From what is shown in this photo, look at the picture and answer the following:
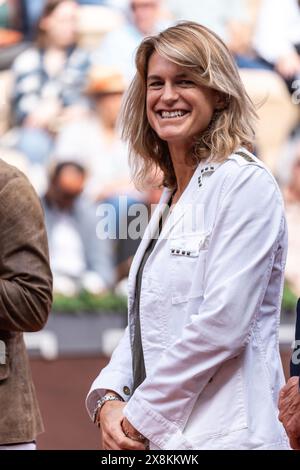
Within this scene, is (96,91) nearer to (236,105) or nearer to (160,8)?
(160,8)

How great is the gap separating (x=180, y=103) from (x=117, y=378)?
0.70 m

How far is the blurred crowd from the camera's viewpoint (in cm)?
895

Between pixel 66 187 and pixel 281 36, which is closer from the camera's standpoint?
pixel 66 187

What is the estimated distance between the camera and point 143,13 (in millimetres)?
9133

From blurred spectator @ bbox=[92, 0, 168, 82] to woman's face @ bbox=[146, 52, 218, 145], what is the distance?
263 inches

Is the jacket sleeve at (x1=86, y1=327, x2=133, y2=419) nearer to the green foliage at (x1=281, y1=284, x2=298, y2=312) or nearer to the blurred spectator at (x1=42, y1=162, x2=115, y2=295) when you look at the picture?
the blurred spectator at (x1=42, y1=162, x2=115, y2=295)

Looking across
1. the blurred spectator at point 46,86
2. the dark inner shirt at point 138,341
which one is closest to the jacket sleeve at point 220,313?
the dark inner shirt at point 138,341

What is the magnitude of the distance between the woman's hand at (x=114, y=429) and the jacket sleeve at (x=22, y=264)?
32 cm

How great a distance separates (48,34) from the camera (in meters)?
9.09

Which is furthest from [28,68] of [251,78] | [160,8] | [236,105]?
[236,105]

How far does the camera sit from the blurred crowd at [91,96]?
8945 millimetres

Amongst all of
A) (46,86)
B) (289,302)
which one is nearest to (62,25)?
(46,86)

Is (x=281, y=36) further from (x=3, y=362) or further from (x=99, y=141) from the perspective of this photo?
(x=3, y=362)

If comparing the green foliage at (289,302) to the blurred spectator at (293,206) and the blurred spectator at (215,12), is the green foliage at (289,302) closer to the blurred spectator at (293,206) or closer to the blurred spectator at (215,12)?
A: the blurred spectator at (293,206)
